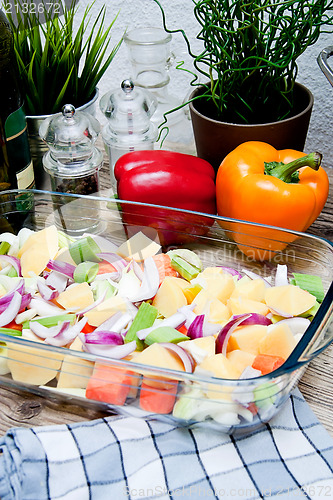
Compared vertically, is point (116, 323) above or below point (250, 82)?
below

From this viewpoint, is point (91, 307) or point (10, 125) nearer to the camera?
point (91, 307)

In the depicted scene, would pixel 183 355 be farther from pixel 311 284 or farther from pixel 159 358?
pixel 311 284

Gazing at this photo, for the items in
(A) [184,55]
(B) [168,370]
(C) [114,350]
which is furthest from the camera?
(A) [184,55]

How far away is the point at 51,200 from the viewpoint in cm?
92

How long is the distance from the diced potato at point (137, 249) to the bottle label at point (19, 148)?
0.70ft

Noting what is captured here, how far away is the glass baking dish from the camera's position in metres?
0.60

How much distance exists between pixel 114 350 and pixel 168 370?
118 millimetres

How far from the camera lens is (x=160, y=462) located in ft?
2.06

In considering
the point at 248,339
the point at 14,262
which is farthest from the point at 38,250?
the point at 248,339

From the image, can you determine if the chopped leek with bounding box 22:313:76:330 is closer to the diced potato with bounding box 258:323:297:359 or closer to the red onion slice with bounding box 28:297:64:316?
the red onion slice with bounding box 28:297:64:316

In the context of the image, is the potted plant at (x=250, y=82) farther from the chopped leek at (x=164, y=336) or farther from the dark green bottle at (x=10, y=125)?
the chopped leek at (x=164, y=336)

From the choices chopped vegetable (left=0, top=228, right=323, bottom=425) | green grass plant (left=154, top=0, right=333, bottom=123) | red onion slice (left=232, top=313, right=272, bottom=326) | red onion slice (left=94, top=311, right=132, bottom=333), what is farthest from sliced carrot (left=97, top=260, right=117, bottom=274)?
green grass plant (left=154, top=0, right=333, bottom=123)

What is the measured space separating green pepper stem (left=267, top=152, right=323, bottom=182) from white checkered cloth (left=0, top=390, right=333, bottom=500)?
408mm

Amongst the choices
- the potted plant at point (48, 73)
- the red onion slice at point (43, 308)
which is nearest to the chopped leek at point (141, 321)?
the red onion slice at point (43, 308)
